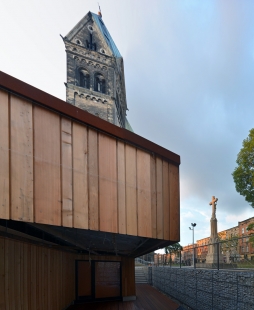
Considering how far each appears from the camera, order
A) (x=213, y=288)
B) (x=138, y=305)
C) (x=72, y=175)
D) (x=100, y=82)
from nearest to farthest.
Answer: (x=72, y=175) → (x=213, y=288) → (x=138, y=305) → (x=100, y=82)

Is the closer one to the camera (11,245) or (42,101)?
(42,101)

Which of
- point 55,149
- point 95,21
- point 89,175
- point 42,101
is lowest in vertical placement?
point 89,175

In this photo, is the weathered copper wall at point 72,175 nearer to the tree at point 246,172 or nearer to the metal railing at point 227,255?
the metal railing at point 227,255

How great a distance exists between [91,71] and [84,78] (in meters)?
1.43

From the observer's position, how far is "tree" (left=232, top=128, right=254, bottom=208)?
16844 mm

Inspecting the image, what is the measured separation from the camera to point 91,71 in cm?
3152

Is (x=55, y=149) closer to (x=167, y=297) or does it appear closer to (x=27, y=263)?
(x=27, y=263)

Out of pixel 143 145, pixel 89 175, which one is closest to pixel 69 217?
pixel 89 175

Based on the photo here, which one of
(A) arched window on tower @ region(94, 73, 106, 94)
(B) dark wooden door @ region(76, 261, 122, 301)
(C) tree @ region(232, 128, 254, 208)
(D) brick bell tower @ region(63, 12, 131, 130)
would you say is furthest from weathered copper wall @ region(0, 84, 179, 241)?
(A) arched window on tower @ region(94, 73, 106, 94)

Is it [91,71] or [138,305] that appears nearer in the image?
[138,305]

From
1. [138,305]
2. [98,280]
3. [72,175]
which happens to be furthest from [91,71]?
[72,175]

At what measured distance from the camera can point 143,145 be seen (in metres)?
4.05

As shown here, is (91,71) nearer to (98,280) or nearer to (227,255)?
(98,280)

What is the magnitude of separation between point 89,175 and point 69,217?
25.4 inches
